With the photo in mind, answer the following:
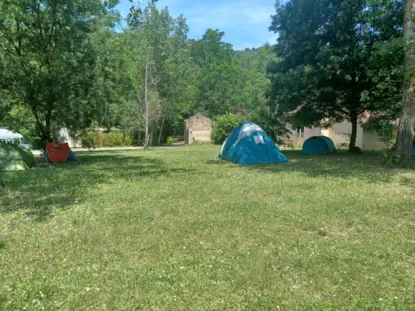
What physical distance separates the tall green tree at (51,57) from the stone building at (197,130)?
24082mm

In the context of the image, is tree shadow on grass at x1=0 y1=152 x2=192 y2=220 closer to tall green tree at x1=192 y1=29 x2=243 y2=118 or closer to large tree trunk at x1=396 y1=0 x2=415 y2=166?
large tree trunk at x1=396 y1=0 x2=415 y2=166

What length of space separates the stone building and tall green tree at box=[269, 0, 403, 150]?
23.0 metres

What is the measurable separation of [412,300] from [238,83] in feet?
154

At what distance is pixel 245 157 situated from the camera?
12.2 m

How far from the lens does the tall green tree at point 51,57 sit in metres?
12.9

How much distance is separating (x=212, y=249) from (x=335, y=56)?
39.5 feet

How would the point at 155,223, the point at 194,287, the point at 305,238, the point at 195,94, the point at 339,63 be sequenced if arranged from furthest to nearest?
1. the point at 195,94
2. the point at 339,63
3. the point at 155,223
4. the point at 305,238
5. the point at 194,287

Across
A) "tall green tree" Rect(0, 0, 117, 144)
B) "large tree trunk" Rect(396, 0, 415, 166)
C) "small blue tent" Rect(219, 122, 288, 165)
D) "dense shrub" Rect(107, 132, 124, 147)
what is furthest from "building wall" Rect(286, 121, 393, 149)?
"dense shrub" Rect(107, 132, 124, 147)

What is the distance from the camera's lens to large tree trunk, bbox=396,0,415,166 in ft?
29.1

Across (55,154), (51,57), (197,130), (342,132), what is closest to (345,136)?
(342,132)

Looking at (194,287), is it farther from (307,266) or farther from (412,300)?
(412,300)

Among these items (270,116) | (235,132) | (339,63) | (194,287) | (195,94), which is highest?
(195,94)

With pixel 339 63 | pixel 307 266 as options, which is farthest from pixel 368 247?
pixel 339 63

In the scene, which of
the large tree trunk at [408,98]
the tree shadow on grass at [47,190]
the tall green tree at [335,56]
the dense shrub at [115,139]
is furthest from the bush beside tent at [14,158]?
the dense shrub at [115,139]
